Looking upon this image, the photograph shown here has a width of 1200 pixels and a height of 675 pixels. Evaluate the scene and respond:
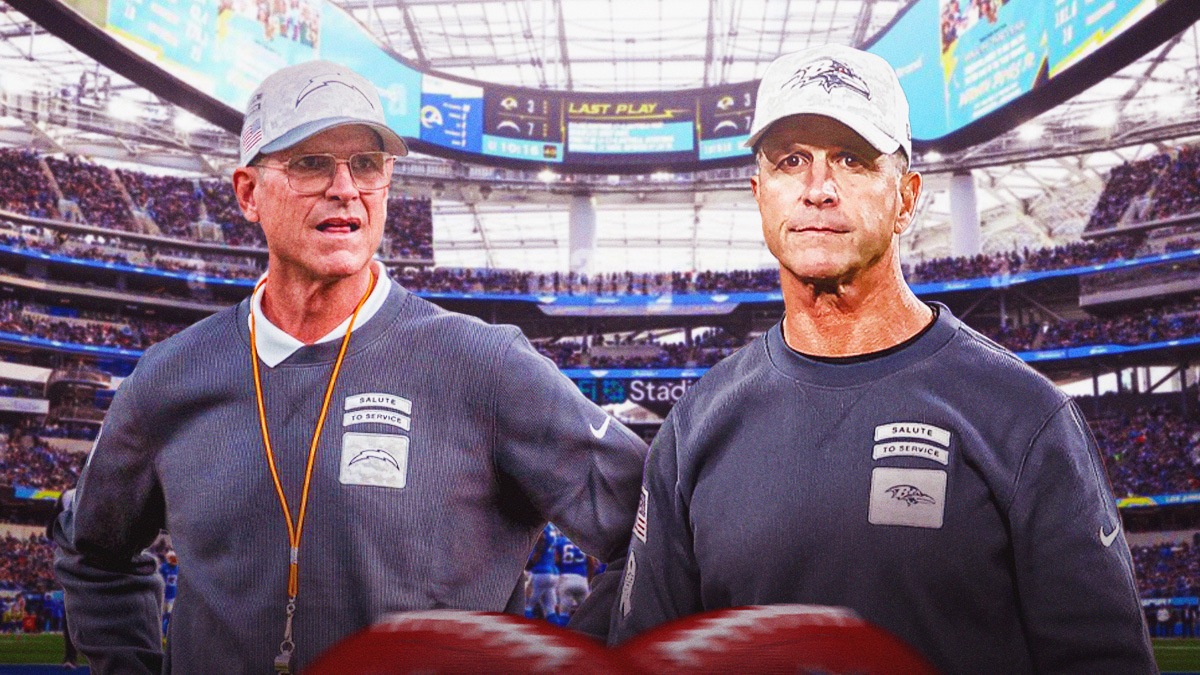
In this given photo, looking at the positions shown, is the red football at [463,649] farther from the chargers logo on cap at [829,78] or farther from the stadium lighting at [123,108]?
the stadium lighting at [123,108]

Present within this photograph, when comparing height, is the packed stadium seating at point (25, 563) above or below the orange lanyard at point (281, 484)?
below

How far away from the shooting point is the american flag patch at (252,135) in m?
2.80

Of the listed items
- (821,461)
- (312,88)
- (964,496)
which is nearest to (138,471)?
(312,88)

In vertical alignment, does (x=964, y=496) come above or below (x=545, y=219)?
below

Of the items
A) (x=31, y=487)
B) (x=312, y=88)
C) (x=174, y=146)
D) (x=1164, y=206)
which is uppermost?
(x=174, y=146)

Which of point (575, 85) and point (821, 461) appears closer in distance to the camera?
point (821, 461)

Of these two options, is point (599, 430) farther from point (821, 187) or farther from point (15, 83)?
point (15, 83)

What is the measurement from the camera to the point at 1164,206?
34.0 meters

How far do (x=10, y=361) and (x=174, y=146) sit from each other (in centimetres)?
907

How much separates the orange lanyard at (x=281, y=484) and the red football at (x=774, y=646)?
1.64 metres

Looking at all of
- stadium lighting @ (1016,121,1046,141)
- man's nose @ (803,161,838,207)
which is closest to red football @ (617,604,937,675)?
man's nose @ (803,161,838,207)

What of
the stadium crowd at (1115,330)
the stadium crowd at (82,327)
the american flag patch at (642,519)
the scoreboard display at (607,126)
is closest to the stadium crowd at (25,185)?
the stadium crowd at (82,327)

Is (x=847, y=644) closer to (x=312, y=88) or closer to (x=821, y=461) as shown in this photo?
(x=821, y=461)

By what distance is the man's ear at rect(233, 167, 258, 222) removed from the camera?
2.89 metres
